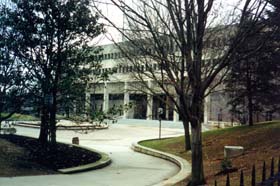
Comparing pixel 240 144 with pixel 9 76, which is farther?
pixel 240 144

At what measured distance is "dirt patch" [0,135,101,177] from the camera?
1632cm

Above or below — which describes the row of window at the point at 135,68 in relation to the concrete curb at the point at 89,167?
above

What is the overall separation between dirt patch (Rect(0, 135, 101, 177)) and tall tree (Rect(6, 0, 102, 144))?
104cm

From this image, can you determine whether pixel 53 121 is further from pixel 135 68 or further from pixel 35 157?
pixel 135 68

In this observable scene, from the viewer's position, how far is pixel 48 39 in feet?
66.4

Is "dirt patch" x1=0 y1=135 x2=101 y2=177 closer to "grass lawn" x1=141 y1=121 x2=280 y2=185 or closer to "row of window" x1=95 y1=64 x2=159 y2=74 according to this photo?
"row of window" x1=95 y1=64 x2=159 y2=74

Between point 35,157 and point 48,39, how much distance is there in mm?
5002

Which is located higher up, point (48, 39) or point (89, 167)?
point (48, 39)

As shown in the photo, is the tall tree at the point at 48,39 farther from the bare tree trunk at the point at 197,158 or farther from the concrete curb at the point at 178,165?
the bare tree trunk at the point at 197,158

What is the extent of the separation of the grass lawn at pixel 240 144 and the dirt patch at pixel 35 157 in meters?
4.88

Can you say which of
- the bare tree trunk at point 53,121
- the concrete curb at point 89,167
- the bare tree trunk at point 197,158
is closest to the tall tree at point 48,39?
the bare tree trunk at point 53,121

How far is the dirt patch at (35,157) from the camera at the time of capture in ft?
53.5

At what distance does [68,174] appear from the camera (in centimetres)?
1652

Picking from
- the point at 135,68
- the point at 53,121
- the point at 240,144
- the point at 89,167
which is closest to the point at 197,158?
the point at 135,68
